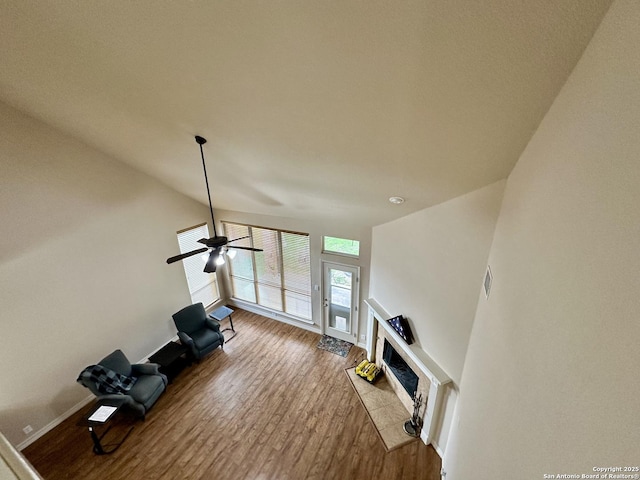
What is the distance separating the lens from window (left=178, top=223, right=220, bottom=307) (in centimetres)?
560

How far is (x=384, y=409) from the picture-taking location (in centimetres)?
420

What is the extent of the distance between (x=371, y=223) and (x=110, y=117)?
364 cm

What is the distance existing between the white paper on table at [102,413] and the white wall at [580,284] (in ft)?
14.3

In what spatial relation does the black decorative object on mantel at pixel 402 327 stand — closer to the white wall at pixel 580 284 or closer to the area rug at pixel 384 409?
the area rug at pixel 384 409

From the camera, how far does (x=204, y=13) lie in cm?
112

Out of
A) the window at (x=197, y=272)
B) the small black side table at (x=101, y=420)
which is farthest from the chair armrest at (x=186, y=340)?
the small black side table at (x=101, y=420)

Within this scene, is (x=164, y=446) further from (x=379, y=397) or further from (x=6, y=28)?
(x=6, y=28)

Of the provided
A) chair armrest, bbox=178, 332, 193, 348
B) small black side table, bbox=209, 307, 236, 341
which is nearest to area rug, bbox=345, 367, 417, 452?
small black side table, bbox=209, 307, 236, 341

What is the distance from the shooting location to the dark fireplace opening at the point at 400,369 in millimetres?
3982

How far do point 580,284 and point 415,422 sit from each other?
13.3 feet

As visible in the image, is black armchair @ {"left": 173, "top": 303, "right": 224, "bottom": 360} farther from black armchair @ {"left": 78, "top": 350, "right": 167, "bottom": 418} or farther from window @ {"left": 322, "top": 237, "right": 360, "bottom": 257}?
window @ {"left": 322, "top": 237, "right": 360, "bottom": 257}

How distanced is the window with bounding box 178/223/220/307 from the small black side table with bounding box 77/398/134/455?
2511mm

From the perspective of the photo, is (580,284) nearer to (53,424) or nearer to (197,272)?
(53,424)

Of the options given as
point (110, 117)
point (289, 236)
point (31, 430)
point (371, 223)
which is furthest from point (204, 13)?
point (31, 430)
